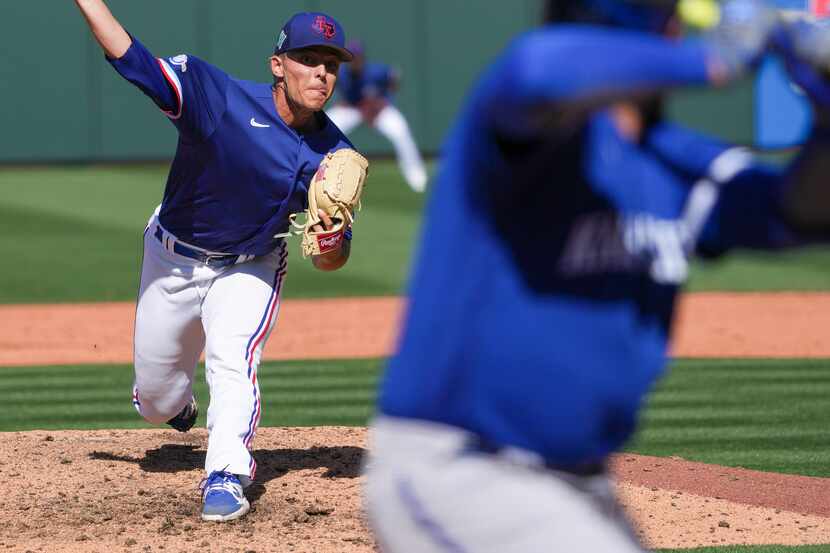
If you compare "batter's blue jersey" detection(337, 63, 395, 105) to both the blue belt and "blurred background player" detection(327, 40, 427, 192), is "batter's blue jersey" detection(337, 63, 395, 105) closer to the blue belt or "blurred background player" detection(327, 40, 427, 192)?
"blurred background player" detection(327, 40, 427, 192)

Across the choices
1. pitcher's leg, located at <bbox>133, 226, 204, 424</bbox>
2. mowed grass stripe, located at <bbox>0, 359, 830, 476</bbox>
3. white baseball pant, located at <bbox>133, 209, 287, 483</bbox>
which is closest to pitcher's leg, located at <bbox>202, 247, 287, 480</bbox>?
white baseball pant, located at <bbox>133, 209, 287, 483</bbox>

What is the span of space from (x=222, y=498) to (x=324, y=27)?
189 cm

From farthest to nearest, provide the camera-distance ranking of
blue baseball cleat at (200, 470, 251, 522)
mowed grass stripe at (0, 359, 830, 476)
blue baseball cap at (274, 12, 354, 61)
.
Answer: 1. mowed grass stripe at (0, 359, 830, 476)
2. blue baseball cap at (274, 12, 354, 61)
3. blue baseball cleat at (200, 470, 251, 522)

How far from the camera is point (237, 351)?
219 inches

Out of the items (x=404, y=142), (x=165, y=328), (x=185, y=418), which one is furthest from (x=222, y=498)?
(x=404, y=142)

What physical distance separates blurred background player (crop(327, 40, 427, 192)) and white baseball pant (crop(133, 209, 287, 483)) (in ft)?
46.8

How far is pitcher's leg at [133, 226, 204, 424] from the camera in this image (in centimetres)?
578

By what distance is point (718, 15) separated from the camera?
2062mm

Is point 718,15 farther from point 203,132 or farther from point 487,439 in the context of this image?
point 203,132

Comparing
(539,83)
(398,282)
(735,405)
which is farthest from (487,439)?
(398,282)

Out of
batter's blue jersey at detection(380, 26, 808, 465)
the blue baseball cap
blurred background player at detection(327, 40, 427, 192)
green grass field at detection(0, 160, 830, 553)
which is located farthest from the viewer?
blurred background player at detection(327, 40, 427, 192)

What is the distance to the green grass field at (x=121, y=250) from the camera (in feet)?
45.9

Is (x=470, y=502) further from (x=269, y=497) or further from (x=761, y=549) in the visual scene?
(x=269, y=497)

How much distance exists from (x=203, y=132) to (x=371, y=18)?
1853 cm
